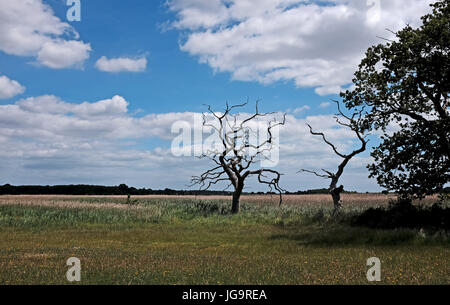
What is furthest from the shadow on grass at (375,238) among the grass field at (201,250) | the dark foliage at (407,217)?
→ the dark foliage at (407,217)

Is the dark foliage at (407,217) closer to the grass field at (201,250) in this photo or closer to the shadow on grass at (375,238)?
the grass field at (201,250)

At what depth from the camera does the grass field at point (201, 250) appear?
40.0ft

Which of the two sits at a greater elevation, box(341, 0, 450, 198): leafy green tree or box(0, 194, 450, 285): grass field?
box(341, 0, 450, 198): leafy green tree

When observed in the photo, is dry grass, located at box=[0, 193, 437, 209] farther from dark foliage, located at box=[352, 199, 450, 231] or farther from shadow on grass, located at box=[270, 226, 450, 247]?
shadow on grass, located at box=[270, 226, 450, 247]

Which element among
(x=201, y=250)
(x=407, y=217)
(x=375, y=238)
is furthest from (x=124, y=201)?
(x=375, y=238)

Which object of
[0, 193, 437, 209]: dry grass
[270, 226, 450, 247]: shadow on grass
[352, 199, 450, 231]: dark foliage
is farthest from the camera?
[0, 193, 437, 209]: dry grass

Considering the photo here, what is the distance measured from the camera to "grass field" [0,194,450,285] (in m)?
12.2

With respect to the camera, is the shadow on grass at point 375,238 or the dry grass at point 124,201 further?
the dry grass at point 124,201

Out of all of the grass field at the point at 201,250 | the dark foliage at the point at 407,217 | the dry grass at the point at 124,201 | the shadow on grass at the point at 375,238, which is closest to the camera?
the grass field at the point at 201,250

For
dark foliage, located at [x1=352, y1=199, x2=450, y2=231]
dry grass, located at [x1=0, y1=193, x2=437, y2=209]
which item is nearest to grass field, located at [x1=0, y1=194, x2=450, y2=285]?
dark foliage, located at [x1=352, y1=199, x2=450, y2=231]

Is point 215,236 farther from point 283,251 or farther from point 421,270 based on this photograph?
point 421,270

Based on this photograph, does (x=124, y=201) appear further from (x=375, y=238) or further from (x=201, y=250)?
(x=375, y=238)

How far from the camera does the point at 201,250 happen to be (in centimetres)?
1989
